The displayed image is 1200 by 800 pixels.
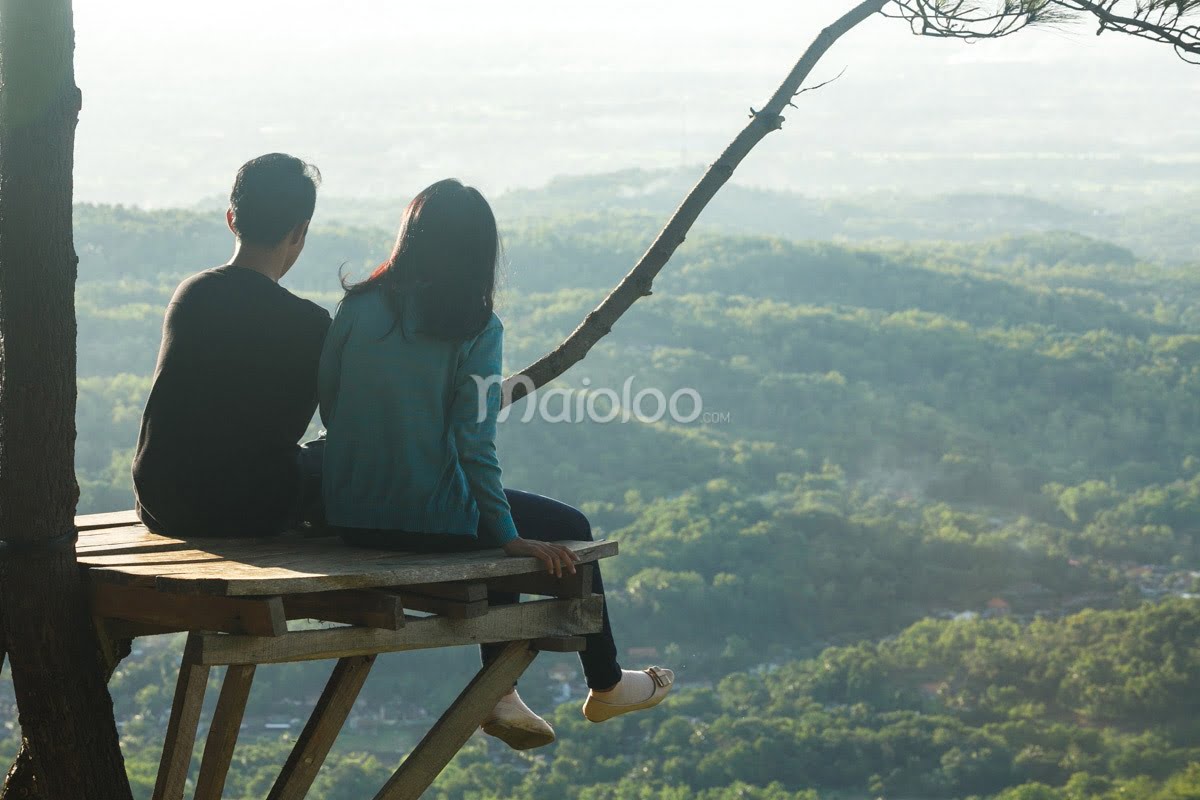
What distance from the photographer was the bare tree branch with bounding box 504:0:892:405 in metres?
2.90

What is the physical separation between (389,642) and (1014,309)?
216 ft

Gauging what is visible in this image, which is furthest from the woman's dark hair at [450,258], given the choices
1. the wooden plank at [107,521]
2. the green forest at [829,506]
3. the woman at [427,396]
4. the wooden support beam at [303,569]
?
the wooden plank at [107,521]

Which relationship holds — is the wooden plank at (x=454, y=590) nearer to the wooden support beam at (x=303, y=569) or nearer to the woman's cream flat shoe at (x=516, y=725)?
the wooden support beam at (x=303, y=569)

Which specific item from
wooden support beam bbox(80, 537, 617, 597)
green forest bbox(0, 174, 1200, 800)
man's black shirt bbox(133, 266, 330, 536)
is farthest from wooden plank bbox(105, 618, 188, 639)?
green forest bbox(0, 174, 1200, 800)

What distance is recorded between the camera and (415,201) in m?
2.06

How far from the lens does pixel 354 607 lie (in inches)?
74.2

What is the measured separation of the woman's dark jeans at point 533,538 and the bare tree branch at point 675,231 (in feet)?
2.05

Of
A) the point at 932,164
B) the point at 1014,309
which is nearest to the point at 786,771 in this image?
the point at 1014,309

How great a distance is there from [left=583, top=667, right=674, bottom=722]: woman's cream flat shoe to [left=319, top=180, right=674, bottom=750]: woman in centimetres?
47

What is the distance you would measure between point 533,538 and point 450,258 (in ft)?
1.63

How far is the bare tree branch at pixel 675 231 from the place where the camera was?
290 cm

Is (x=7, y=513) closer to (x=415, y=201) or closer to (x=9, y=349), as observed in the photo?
(x=9, y=349)

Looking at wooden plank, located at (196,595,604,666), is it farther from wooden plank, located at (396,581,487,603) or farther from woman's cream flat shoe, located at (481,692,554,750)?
woman's cream flat shoe, located at (481,692,554,750)

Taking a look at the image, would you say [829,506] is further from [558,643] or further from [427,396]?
[427,396]
